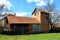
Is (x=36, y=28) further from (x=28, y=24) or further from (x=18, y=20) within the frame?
(x=18, y=20)

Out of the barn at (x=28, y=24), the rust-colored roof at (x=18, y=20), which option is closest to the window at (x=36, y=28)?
the barn at (x=28, y=24)

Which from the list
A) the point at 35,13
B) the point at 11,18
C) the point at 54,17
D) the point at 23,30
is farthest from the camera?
the point at 54,17

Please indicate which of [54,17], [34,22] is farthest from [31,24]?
[54,17]

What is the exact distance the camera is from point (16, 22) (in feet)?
149

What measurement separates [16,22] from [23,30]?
311cm

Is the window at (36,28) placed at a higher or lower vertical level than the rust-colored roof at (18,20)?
lower

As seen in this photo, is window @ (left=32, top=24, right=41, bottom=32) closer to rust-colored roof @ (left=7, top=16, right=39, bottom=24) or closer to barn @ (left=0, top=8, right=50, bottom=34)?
barn @ (left=0, top=8, right=50, bottom=34)

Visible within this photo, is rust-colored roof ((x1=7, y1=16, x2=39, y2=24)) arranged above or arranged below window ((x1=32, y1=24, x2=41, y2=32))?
above

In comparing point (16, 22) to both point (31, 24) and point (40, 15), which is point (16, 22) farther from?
point (40, 15)

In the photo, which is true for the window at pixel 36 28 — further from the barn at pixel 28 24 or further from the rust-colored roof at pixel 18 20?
the rust-colored roof at pixel 18 20

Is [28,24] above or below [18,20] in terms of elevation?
below

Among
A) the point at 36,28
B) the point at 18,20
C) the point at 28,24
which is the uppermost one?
the point at 18,20

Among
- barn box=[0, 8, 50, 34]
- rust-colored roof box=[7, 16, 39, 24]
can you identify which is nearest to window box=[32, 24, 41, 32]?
barn box=[0, 8, 50, 34]

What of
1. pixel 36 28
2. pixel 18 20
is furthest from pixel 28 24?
pixel 18 20
